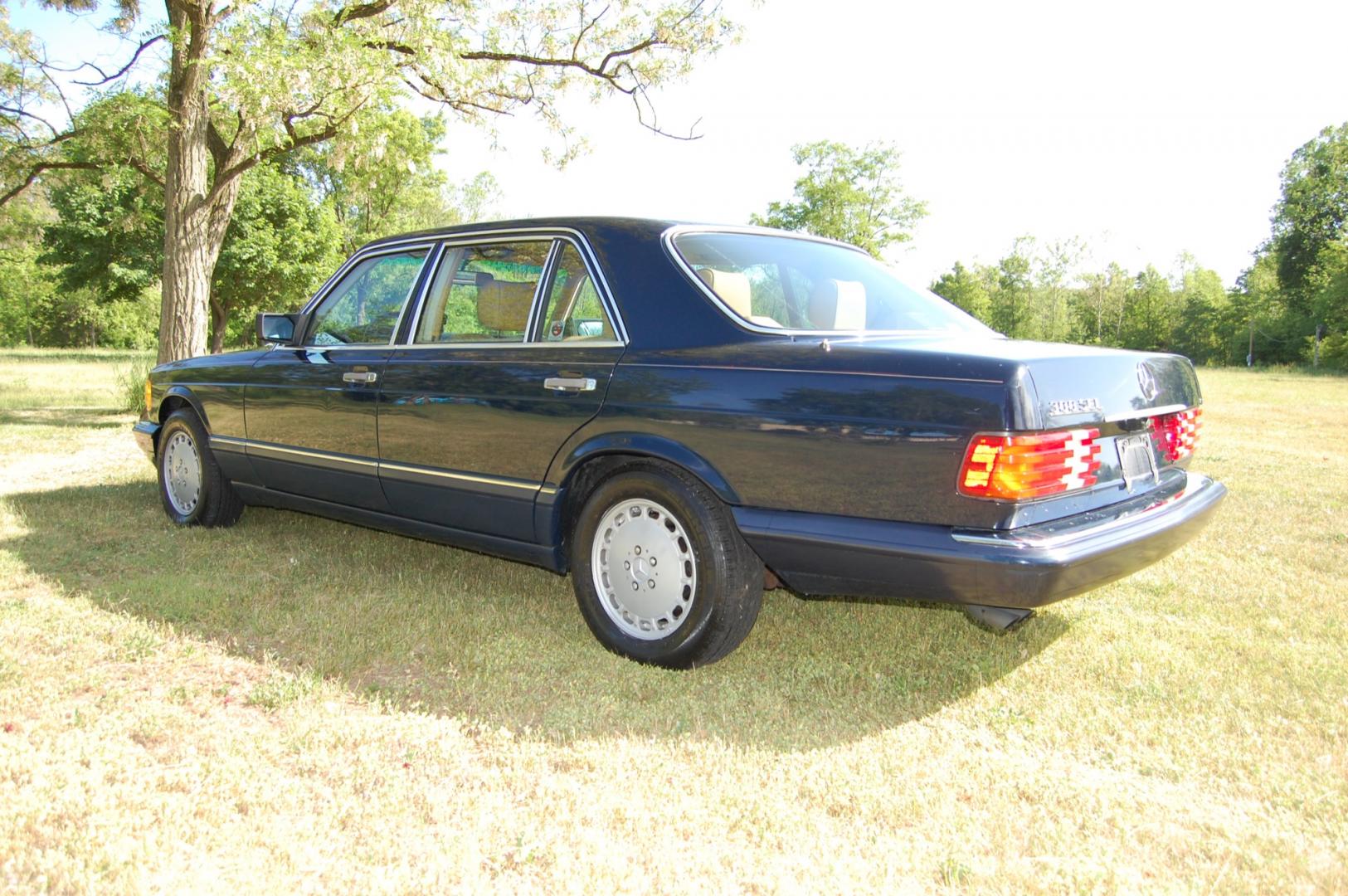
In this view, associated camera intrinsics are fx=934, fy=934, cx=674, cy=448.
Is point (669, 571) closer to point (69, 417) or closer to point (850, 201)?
point (69, 417)

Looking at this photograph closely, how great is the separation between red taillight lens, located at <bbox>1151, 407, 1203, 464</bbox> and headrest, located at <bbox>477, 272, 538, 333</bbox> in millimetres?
2446

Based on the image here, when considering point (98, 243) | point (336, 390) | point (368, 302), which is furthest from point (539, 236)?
point (98, 243)

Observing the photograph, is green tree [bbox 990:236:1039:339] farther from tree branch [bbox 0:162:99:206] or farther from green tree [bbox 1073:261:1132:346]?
tree branch [bbox 0:162:99:206]

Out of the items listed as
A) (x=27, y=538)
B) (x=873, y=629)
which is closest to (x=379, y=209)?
(x=27, y=538)

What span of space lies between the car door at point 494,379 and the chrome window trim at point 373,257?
98 millimetres

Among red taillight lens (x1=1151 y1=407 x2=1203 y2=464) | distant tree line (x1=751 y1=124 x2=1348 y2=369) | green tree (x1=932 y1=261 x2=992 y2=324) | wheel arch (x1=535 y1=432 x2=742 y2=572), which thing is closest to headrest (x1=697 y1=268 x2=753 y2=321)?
wheel arch (x1=535 y1=432 x2=742 y2=572)

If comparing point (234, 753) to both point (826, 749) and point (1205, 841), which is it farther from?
point (1205, 841)

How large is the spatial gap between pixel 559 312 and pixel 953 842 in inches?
94.3

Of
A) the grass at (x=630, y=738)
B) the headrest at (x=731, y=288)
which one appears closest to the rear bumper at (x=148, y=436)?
the grass at (x=630, y=738)

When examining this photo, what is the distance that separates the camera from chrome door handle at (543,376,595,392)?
3.51 m

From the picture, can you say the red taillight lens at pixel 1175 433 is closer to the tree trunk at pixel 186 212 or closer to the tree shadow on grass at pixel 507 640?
the tree shadow on grass at pixel 507 640

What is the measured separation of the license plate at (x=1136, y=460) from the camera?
10.4 feet

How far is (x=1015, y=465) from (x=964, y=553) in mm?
293

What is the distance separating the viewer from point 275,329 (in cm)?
499
